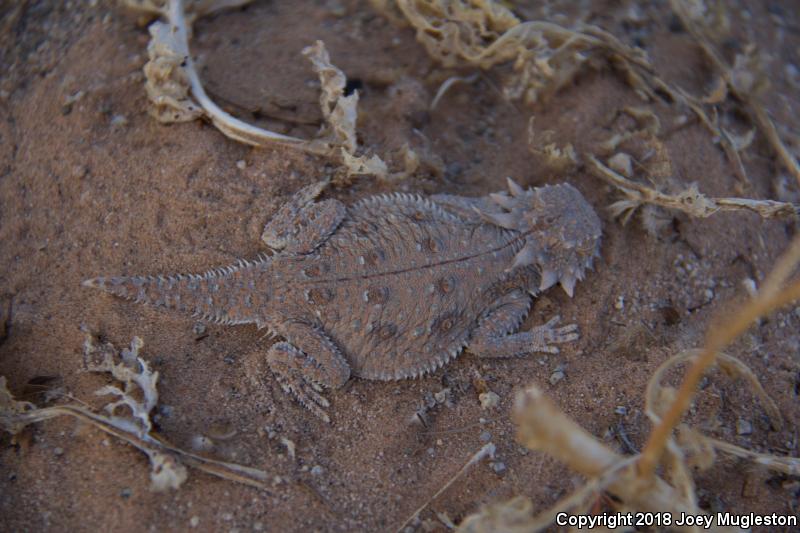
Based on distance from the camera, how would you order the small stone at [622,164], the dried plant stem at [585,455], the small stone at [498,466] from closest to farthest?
the dried plant stem at [585,455], the small stone at [498,466], the small stone at [622,164]

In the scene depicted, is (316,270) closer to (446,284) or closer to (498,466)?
(446,284)

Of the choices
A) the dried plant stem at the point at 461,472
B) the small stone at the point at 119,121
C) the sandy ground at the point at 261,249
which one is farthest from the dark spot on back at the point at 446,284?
the small stone at the point at 119,121

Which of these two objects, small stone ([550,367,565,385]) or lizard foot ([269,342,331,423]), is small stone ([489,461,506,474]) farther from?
lizard foot ([269,342,331,423])

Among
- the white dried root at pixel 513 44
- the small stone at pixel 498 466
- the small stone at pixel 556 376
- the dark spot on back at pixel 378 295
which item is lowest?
the small stone at pixel 498 466

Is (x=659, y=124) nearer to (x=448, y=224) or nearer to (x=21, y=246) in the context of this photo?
(x=448, y=224)

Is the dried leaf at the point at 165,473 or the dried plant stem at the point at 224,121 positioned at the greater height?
the dried plant stem at the point at 224,121

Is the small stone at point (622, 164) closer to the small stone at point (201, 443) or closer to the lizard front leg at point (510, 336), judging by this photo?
the lizard front leg at point (510, 336)

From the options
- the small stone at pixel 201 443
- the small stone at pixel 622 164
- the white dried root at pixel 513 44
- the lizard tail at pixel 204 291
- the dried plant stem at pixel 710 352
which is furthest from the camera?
the white dried root at pixel 513 44

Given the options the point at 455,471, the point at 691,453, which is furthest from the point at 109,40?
the point at 691,453
